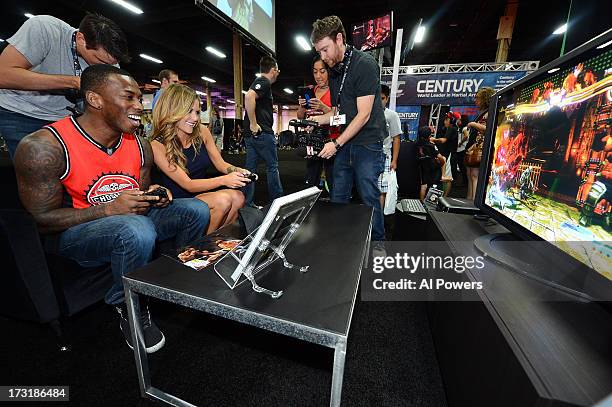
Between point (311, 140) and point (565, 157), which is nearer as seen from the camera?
point (565, 157)

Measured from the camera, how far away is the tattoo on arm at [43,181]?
3.51 feet

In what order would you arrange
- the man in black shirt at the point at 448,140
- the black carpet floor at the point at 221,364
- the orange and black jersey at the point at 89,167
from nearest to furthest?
1. the black carpet floor at the point at 221,364
2. the orange and black jersey at the point at 89,167
3. the man in black shirt at the point at 448,140

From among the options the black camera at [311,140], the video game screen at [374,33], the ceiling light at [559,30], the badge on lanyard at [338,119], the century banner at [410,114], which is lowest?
the black camera at [311,140]

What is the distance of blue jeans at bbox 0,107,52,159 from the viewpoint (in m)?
1.40

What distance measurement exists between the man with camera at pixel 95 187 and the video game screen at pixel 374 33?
4.32 meters

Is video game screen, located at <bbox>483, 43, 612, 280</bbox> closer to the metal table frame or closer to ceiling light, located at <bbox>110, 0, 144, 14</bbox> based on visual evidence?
the metal table frame

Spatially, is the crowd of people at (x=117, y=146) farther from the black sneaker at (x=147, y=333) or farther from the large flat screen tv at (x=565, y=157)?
the large flat screen tv at (x=565, y=157)

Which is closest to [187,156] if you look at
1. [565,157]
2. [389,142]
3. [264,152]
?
[264,152]

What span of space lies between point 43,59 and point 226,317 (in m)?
1.74

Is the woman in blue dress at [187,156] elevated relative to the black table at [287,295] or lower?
elevated

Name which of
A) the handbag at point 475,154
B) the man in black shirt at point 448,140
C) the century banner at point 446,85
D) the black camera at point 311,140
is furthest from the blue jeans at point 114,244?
the century banner at point 446,85

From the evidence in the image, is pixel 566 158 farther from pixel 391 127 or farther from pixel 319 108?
pixel 391 127

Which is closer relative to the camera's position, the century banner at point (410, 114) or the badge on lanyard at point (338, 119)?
the badge on lanyard at point (338, 119)

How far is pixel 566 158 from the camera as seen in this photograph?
0.82 m
